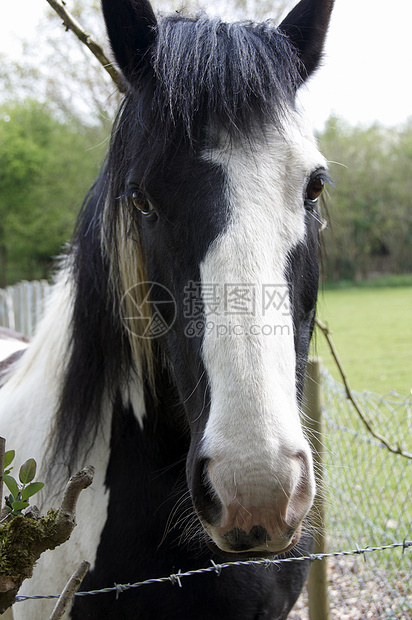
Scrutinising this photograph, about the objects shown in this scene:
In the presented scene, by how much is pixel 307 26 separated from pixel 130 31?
590 mm

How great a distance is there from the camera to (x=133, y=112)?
1.56 metres

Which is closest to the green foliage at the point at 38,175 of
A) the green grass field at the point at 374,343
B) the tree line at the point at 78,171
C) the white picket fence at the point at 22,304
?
the tree line at the point at 78,171

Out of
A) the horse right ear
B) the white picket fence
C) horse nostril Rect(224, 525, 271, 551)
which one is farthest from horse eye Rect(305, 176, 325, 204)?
the white picket fence

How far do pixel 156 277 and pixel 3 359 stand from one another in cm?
154

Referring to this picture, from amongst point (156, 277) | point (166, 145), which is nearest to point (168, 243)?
point (156, 277)

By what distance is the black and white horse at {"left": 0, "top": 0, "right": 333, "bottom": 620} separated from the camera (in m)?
1.08

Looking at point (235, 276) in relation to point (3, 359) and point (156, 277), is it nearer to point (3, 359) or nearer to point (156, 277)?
point (156, 277)

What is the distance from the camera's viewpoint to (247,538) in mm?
1053

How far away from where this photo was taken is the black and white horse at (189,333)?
1078mm

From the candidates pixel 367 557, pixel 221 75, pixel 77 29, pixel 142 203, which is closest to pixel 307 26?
pixel 221 75

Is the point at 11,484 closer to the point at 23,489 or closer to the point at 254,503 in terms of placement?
the point at 23,489

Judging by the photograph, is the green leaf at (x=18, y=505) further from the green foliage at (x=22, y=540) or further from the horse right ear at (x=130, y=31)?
the horse right ear at (x=130, y=31)

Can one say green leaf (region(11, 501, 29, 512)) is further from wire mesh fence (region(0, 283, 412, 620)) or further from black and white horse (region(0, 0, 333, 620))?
wire mesh fence (region(0, 283, 412, 620))

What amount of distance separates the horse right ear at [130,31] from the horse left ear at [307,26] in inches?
17.4
